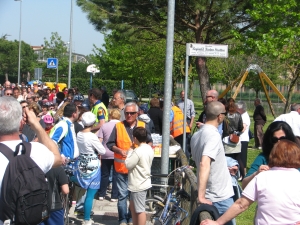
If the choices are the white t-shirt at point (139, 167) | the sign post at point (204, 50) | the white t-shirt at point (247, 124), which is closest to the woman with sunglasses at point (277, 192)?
the white t-shirt at point (139, 167)

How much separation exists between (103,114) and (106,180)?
1.38 metres

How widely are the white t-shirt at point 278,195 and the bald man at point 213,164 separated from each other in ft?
3.76

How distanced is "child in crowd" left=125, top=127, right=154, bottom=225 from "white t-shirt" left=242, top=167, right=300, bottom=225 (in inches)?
135

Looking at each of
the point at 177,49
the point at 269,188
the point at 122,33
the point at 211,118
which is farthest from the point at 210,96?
the point at 177,49

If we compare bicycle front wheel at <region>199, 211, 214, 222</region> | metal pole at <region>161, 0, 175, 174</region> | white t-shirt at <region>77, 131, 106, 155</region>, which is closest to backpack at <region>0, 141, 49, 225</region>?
bicycle front wheel at <region>199, 211, 214, 222</region>

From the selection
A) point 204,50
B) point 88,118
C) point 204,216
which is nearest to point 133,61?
point 204,50

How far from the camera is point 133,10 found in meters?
19.5

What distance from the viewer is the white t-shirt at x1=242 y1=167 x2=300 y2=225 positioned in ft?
13.5

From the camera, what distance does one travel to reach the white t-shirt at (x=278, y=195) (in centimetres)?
412

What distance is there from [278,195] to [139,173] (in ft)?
12.0

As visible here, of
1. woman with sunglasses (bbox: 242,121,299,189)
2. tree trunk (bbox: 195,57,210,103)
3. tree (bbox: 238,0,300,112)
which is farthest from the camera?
tree trunk (bbox: 195,57,210,103)

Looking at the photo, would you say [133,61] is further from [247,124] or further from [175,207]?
[175,207]

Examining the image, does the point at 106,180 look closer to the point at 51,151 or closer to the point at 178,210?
the point at 178,210

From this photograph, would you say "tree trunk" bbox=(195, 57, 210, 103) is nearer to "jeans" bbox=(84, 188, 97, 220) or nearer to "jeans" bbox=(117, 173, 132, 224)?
"jeans" bbox=(117, 173, 132, 224)
